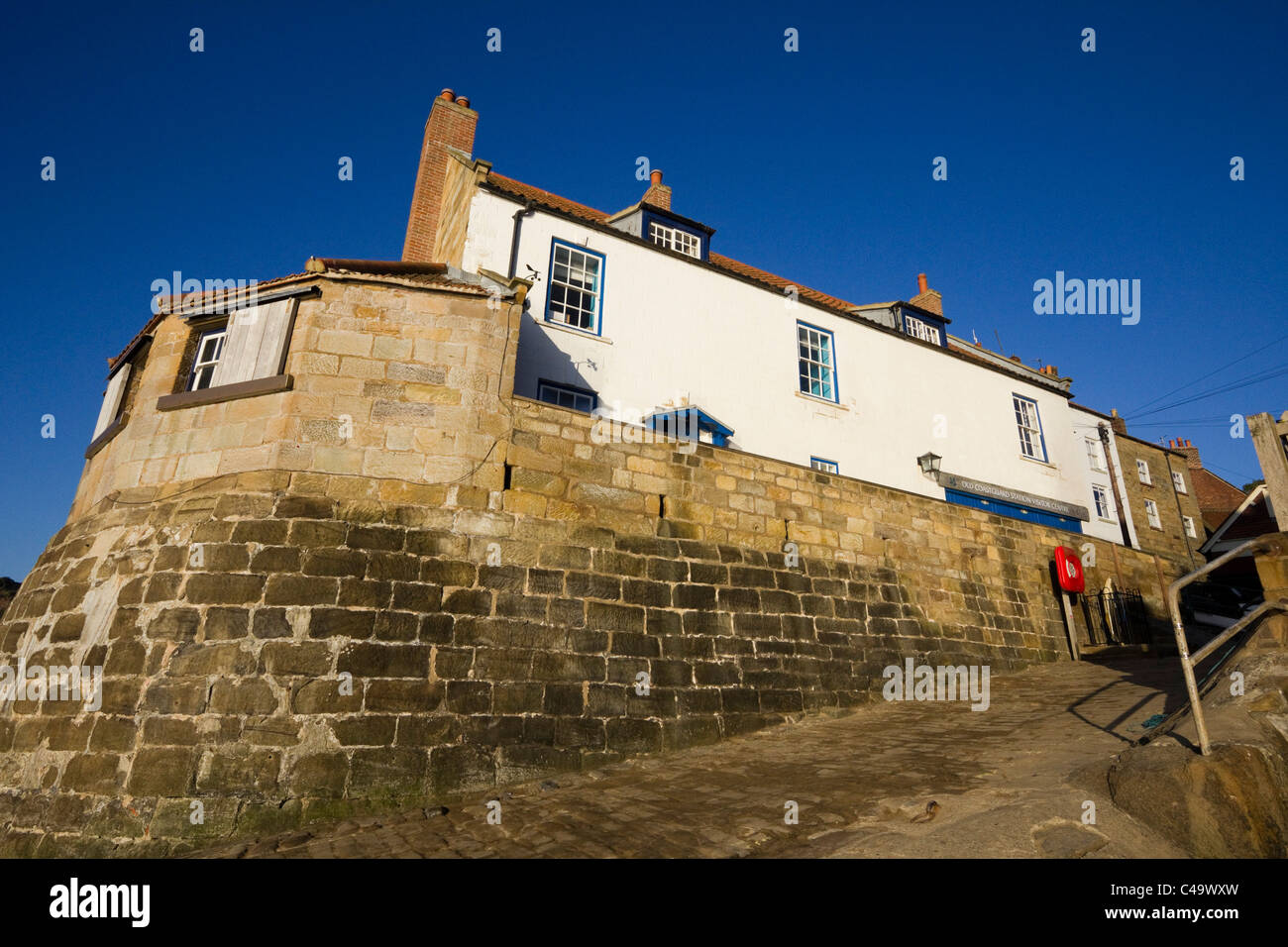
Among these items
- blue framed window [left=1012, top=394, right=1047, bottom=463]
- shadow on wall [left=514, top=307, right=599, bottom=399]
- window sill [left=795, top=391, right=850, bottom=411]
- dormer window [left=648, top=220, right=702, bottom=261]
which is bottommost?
shadow on wall [left=514, top=307, right=599, bottom=399]

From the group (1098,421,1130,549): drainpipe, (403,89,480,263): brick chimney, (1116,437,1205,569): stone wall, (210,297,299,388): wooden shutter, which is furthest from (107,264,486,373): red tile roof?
(1116,437,1205,569): stone wall

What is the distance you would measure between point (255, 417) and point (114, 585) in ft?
7.39

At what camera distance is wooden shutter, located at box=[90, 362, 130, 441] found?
9.62 metres

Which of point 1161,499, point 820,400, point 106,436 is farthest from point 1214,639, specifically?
point 1161,499

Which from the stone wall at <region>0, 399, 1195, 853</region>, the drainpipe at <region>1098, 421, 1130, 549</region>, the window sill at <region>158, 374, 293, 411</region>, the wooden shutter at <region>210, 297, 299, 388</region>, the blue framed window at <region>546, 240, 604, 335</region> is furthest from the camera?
the drainpipe at <region>1098, 421, 1130, 549</region>

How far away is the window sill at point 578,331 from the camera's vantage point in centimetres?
1272

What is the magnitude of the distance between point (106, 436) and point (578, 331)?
24.8 ft

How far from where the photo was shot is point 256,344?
8156mm

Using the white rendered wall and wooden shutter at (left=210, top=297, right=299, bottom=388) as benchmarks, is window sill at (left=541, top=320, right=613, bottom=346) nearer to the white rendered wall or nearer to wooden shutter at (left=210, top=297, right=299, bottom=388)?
the white rendered wall

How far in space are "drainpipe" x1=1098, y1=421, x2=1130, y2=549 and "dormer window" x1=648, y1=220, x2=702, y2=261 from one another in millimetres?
15767

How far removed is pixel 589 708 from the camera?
7559mm
